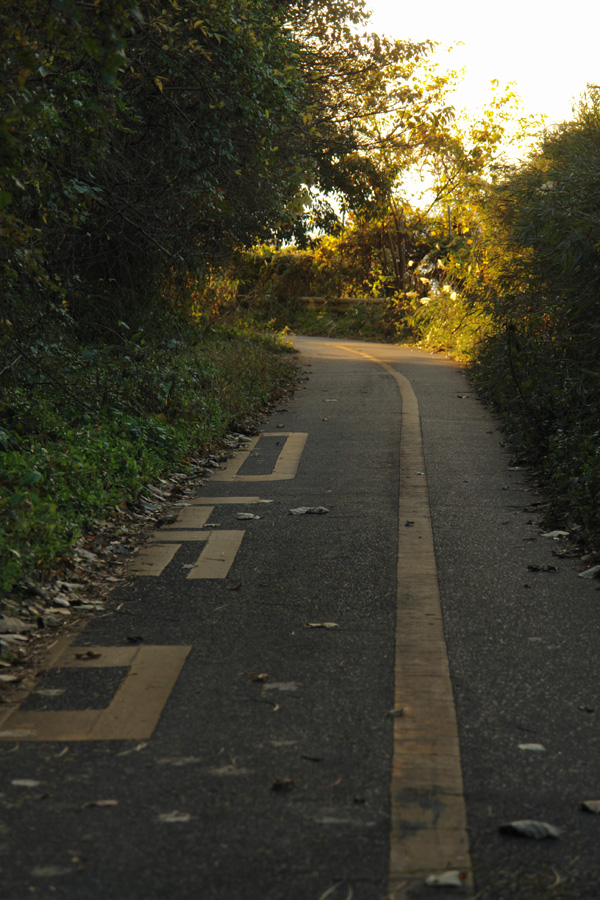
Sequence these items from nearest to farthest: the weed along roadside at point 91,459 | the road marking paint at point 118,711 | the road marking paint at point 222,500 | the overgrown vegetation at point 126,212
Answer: the road marking paint at point 118,711 → the weed along roadside at point 91,459 → the overgrown vegetation at point 126,212 → the road marking paint at point 222,500

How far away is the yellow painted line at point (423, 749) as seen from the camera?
8.27ft

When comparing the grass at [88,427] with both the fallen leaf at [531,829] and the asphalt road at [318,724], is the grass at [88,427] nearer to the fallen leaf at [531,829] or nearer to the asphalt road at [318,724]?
the asphalt road at [318,724]

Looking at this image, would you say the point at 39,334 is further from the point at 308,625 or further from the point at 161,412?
the point at 308,625

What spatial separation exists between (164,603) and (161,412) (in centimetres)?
490

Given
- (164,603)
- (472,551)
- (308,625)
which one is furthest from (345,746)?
(472,551)

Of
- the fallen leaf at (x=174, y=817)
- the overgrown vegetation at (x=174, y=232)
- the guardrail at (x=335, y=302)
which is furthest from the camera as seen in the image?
the guardrail at (x=335, y=302)

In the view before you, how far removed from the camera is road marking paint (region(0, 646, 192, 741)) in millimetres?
3316

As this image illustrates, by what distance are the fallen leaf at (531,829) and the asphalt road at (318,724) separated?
0.09 feet

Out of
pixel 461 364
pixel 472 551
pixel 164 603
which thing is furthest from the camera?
pixel 461 364

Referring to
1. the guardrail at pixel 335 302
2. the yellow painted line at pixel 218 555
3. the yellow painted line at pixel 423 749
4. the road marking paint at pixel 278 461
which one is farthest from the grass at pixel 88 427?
the guardrail at pixel 335 302

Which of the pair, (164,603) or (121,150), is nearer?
(164,603)

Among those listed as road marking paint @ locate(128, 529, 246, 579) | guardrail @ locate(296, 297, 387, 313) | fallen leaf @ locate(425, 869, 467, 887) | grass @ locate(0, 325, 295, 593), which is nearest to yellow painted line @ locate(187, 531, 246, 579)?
road marking paint @ locate(128, 529, 246, 579)

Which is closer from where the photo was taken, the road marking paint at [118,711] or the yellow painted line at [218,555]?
the road marking paint at [118,711]

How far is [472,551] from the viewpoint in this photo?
566 cm
